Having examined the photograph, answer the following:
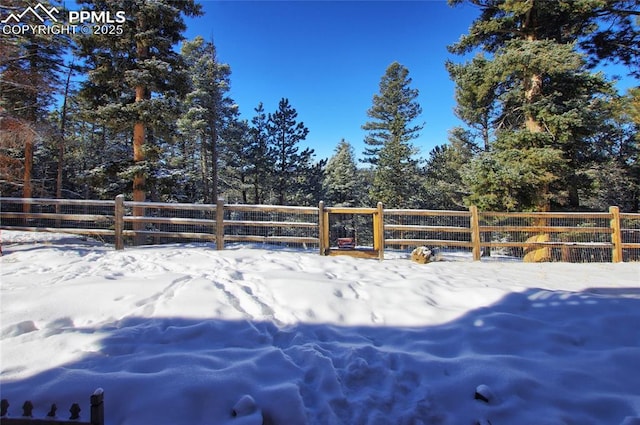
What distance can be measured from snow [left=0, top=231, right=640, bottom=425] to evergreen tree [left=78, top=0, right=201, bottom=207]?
570 centimetres

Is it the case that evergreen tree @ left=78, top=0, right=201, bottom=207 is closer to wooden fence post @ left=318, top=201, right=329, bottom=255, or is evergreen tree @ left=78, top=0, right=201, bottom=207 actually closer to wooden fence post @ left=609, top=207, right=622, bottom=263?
wooden fence post @ left=318, top=201, right=329, bottom=255

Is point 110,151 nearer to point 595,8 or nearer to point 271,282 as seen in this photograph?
point 271,282

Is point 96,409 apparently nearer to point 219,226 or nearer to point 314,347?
point 314,347

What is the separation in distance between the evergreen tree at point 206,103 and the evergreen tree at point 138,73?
7.42 meters

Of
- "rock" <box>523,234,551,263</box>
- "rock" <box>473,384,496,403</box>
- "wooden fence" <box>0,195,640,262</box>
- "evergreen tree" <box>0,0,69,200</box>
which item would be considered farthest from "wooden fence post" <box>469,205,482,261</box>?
"evergreen tree" <box>0,0,69,200</box>

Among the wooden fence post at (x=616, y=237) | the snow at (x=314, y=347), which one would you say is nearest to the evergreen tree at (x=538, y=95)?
the wooden fence post at (x=616, y=237)

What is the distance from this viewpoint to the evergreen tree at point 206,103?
1819 centimetres

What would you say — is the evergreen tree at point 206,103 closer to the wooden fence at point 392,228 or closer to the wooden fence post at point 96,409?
the wooden fence at point 392,228

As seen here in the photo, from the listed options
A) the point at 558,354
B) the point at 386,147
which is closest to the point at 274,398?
the point at 558,354

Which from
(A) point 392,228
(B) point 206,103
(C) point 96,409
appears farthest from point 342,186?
(C) point 96,409

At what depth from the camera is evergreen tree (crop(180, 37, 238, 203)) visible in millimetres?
18188

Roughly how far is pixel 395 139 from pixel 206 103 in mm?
11929

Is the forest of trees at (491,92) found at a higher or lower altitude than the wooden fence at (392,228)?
higher

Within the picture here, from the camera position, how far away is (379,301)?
4047 millimetres
